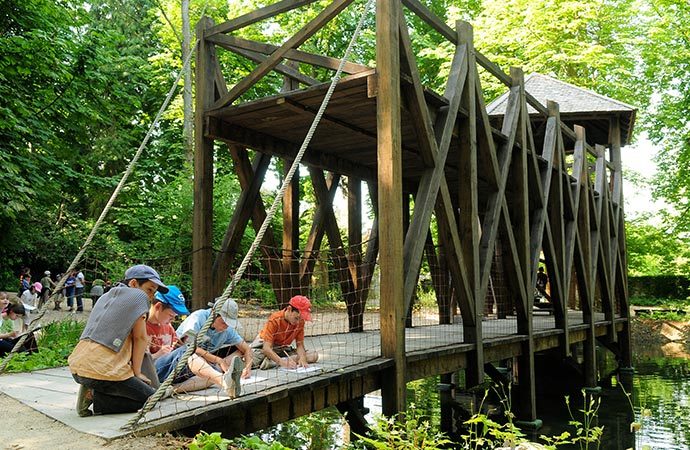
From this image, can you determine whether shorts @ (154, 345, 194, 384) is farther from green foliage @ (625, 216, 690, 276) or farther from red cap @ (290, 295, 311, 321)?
green foliage @ (625, 216, 690, 276)

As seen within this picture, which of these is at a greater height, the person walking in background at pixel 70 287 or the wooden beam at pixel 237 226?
the wooden beam at pixel 237 226

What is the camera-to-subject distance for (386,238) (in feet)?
19.7

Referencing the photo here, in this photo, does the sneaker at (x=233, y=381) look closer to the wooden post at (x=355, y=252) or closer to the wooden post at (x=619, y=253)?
the wooden post at (x=355, y=252)

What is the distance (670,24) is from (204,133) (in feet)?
67.6

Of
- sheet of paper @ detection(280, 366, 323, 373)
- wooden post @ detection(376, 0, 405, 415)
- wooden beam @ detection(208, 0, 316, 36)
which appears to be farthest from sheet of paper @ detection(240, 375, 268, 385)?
wooden beam @ detection(208, 0, 316, 36)

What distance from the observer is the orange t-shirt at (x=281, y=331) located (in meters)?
6.17

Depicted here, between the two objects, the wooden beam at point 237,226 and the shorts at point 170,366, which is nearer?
the shorts at point 170,366

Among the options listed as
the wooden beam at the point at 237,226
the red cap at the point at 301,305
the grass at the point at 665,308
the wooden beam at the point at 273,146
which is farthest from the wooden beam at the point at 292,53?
the grass at the point at 665,308

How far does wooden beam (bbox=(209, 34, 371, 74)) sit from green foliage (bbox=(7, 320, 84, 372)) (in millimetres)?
4129

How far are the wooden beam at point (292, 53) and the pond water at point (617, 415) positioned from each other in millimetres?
4230

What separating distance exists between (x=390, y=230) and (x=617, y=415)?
23.0 ft

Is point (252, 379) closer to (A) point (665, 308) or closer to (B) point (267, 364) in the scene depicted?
(B) point (267, 364)

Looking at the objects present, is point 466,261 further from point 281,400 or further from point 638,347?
point 638,347

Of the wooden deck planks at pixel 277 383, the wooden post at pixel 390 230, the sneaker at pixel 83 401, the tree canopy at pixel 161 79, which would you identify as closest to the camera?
the wooden deck planks at pixel 277 383
